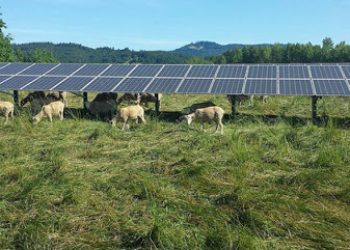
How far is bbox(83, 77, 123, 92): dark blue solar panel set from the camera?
2127 cm

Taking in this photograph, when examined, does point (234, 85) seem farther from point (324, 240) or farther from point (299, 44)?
point (299, 44)

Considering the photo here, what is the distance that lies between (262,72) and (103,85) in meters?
8.07

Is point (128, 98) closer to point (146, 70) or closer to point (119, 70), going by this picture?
point (119, 70)

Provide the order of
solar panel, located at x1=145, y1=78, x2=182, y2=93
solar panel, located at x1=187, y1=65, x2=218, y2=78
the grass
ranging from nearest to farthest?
A: the grass
solar panel, located at x1=145, y1=78, x2=182, y2=93
solar panel, located at x1=187, y1=65, x2=218, y2=78

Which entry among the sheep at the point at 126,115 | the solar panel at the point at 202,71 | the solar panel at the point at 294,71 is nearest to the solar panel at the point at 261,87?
the solar panel at the point at 294,71

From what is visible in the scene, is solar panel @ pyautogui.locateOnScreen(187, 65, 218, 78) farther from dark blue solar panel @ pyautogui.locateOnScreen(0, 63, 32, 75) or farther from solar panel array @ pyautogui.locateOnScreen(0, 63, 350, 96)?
dark blue solar panel @ pyautogui.locateOnScreen(0, 63, 32, 75)

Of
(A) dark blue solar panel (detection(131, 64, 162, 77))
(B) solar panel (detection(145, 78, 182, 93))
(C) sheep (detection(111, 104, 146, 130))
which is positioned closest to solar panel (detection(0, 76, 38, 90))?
(A) dark blue solar panel (detection(131, 64, 162, 77))

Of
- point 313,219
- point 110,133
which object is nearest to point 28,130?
point 110,133

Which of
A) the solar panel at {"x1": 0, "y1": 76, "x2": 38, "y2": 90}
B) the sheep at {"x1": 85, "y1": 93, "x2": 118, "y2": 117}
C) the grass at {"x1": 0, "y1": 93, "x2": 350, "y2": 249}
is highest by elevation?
the solar panel at {"x1": 0, "y1": 76, "x2": 38, "y2": 90}

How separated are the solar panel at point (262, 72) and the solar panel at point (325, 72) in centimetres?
196

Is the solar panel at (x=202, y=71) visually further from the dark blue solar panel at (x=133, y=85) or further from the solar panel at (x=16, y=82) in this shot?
the solar panel at (x=16, y=82)

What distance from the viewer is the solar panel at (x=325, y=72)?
21842mm

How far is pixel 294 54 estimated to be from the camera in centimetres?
14312

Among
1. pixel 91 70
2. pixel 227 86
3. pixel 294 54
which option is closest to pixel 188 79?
pixel 227 86
